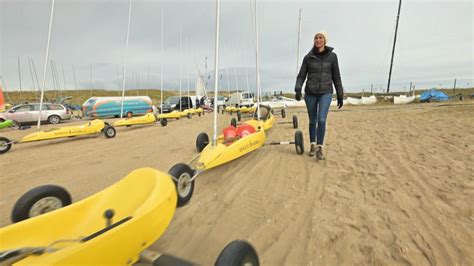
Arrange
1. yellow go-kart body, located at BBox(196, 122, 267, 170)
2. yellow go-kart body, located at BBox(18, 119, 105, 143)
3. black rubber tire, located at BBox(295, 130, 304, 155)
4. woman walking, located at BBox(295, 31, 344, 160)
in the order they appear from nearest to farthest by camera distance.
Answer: yellow go-kart body, located at BBox(196, 122, 267, 170) → woman walking, located at BBox(295, 31, 344, 160) → black rubber tire, located at BBox(295, 130, 304, 155) → yellow go-kart body, located at BBox(18, 119, 105, 143)

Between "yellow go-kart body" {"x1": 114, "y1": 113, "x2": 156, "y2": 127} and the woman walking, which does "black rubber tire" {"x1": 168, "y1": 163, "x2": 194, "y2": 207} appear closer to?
the woman walking

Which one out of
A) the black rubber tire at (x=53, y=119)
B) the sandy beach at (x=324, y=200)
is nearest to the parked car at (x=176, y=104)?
the black rubber tire at (x=53, y=119)

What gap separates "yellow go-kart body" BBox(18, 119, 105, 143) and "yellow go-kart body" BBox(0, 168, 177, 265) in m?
6.38

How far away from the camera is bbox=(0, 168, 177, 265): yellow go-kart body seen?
3.61 ft

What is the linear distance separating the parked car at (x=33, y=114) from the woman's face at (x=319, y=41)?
54.1ft

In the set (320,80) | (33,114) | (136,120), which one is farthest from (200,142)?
(33,114)

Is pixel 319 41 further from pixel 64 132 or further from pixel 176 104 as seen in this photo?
pixel 176 104

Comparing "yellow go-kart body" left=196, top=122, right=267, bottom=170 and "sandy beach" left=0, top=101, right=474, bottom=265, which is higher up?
"yellow go-kart body" left=196, top=122, right=267, bottom=170

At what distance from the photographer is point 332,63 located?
13.4 ft

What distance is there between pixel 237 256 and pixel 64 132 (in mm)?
7639

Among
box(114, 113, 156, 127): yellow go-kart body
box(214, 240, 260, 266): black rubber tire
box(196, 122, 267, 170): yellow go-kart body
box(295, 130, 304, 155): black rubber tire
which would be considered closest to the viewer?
box(214, 240, 260, 266): black rubber tire

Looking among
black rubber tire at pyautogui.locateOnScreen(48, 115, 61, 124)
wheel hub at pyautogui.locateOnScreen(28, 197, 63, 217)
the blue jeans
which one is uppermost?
the blue jeans

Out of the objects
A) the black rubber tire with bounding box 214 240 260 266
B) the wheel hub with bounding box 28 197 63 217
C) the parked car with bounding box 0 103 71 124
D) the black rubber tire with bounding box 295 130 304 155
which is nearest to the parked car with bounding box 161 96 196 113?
the parked car with bounding box 0 103 71 124

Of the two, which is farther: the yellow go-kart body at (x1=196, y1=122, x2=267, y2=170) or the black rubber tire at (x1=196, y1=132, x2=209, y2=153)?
the black rubber tire at (x1=196, y1=132, x2=209, y2=153)
